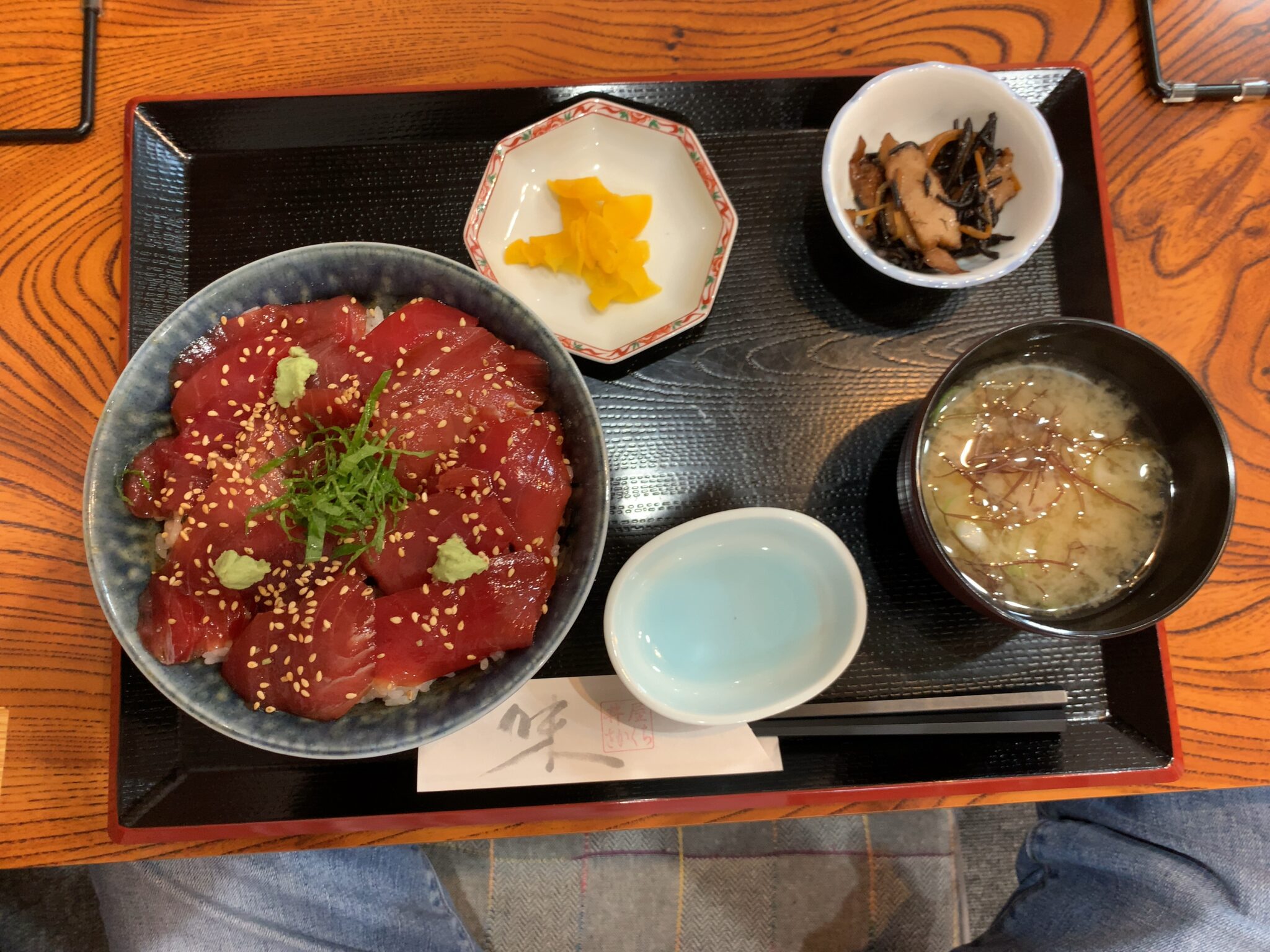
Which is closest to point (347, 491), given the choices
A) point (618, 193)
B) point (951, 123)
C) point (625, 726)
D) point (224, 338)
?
point (224, 338)

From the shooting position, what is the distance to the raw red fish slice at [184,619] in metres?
1.38

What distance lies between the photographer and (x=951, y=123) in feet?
5.82

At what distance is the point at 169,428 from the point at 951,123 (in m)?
1.89

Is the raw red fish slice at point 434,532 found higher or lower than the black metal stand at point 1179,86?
lower

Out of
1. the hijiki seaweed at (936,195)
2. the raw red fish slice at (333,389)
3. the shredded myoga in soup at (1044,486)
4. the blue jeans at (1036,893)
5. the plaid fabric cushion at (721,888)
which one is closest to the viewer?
the raw red fish slice at (333,389)

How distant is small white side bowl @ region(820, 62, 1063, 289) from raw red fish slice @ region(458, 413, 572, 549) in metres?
0.85

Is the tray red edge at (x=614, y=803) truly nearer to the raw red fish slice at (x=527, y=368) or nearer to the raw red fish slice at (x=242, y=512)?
the raw red fish slice at (x=242, y=512)

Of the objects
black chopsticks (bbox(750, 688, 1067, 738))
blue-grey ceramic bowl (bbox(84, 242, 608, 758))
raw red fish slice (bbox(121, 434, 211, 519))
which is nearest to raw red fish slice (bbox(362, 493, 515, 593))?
blue-grey ceramic bowl (bbox(84, 242, 608, 758))

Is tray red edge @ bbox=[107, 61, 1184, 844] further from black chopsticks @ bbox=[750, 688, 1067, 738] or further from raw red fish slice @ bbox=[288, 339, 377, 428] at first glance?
raw red fish slice @ bbox=[288, 339, 377, 428]

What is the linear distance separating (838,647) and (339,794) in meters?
1.14

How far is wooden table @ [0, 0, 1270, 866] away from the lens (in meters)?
1.73

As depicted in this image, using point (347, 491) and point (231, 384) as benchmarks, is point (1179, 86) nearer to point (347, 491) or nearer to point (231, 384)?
point (347, 491)

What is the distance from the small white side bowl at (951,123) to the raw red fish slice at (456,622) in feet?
3.48

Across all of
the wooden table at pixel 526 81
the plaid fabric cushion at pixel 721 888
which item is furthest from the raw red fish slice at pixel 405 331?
the plaid fabric cushion at pixel 721 888
